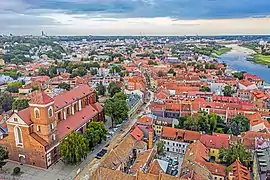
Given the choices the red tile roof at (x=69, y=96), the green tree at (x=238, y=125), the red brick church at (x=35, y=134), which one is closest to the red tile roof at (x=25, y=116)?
the red brick church at (x=35, y=134)

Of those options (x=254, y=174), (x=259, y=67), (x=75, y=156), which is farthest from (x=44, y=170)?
(x=259, y=67)

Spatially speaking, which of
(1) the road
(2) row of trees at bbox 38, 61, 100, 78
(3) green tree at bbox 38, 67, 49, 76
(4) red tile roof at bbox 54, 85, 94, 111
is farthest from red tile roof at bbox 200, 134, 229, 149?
(3) green tree at bbox 38, 67, 49, 76

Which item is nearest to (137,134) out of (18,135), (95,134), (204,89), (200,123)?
(95,134)

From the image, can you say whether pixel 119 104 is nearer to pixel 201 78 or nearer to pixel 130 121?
pixel 130 121

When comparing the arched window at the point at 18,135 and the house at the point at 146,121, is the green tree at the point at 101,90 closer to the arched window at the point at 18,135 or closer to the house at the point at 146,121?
the house at the point at 146,121

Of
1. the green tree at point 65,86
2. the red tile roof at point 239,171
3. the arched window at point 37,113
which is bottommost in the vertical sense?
the red tile roof at point 239,171
